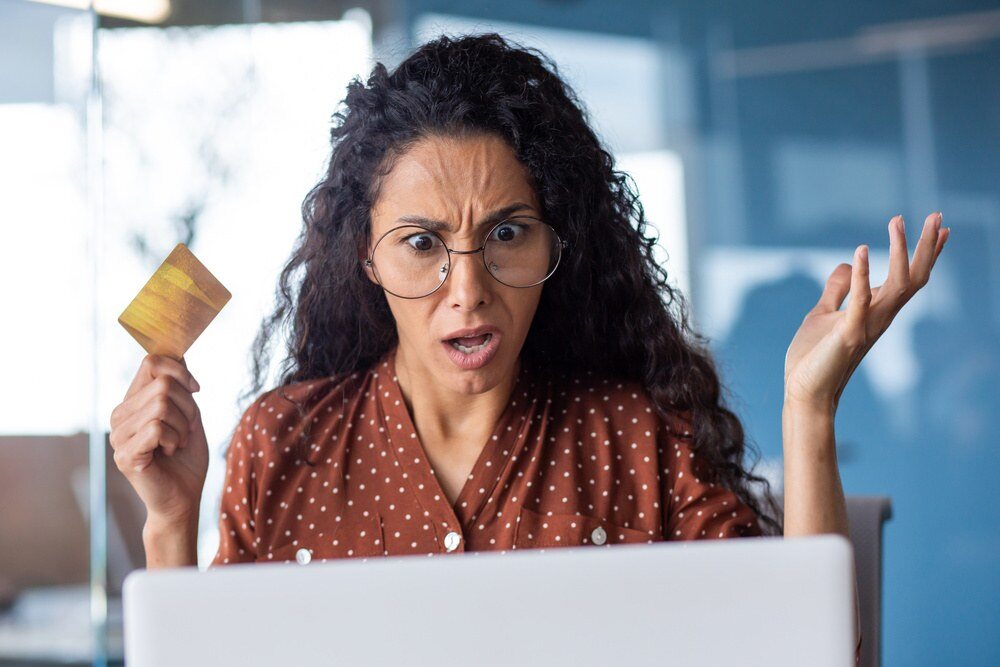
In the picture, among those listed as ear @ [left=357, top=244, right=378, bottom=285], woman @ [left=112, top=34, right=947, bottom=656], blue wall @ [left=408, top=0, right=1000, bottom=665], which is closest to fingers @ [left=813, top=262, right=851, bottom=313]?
woman @ [left=112, top=34, right=947, bottom=656]

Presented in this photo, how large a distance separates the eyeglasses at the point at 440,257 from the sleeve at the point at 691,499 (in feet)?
1.03

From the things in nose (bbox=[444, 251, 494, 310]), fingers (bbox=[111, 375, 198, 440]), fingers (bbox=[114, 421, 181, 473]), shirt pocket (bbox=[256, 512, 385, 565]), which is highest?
nose (bbox=[444, 251, 494, 310])

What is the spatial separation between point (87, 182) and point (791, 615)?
3.58 metres

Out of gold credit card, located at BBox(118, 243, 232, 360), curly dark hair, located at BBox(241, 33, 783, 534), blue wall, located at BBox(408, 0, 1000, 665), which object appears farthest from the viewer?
blue wall, located at BBox(408, 0, 1000, 665)

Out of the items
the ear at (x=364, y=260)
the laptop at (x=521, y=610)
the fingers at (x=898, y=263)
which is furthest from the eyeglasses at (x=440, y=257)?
the laptop at (x=521, y=610)

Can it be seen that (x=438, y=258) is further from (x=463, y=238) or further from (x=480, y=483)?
(x=480, y=483)

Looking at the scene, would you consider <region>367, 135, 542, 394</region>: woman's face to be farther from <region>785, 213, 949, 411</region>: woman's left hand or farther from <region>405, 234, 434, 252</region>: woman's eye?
<region>785, 213, 949, 411</region>: woman's left hand

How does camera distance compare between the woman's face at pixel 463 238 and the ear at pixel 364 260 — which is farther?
the ear at pixel 364 260

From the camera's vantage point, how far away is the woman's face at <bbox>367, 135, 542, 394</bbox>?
141cm

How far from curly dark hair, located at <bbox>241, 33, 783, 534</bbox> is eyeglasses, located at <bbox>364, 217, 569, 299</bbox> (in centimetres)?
9

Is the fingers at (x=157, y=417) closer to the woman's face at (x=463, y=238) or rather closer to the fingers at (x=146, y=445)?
the fingers at (x=146, y=445)

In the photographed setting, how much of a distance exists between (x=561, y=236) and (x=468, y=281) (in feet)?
0.82

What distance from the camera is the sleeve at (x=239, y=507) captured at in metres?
1.57

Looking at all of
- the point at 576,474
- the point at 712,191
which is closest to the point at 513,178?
the point at 576,474
